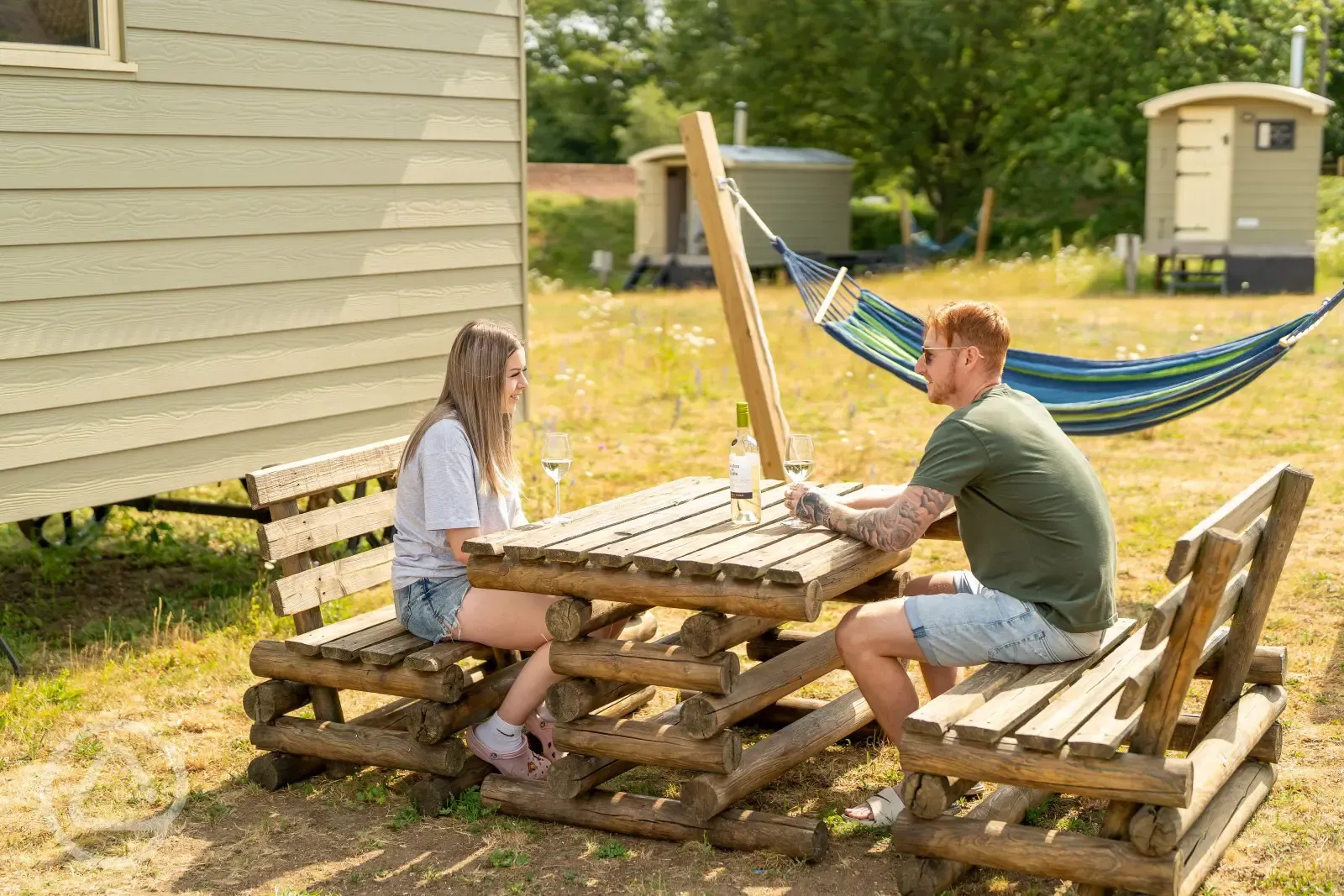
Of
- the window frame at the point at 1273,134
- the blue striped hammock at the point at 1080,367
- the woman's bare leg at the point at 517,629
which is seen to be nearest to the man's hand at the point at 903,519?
the woman's bare leg at the point at 517,629

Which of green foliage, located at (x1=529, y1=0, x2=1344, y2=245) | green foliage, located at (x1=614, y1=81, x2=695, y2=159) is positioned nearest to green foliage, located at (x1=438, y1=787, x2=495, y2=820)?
green foliage, located at (x1=529, y1=0, x2=1344, y2=245)

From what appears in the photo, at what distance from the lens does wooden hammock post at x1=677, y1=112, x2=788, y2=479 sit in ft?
19.6

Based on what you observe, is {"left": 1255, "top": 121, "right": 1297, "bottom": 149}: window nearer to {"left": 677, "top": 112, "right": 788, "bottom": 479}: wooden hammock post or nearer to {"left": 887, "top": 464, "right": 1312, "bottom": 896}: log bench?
{"left": 677, "top": 112, "right": 788, "bottom": 479}: wooden hammock post

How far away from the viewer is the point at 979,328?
3990 millimetres

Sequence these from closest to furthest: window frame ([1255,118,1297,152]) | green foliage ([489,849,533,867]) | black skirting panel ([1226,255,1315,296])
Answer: green foliage ([489,849,533,867]) → black skirting panel ([1226,255,1315,296]) → window frame ([1255,118,1297,152])

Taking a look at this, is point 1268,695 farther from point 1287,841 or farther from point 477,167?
point 477,167

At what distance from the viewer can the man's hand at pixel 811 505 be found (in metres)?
4.19

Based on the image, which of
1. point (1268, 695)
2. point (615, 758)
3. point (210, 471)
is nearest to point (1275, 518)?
point (1268, 695)

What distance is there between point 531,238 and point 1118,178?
→ 11.7 meters

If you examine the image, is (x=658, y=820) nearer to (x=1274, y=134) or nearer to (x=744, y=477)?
(x=744, y=477)

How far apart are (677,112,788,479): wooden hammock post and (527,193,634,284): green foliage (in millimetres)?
23555

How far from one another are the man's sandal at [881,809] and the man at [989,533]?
292 millimetres

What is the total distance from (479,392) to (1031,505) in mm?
1613

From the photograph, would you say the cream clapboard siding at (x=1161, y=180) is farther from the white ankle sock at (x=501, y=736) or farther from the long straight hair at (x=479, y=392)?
the white ankle sock at (x=501, y=736)
